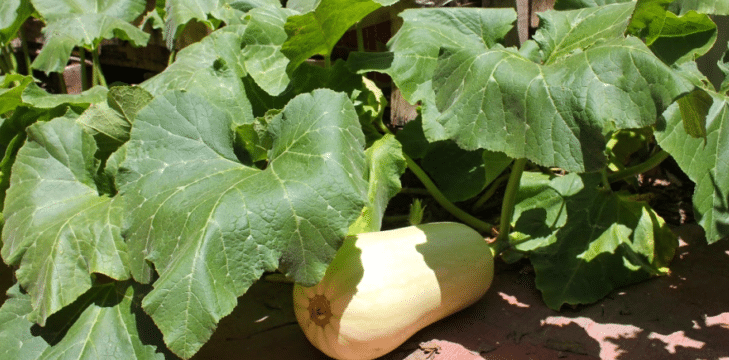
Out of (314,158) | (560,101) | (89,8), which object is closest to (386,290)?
(314,158)

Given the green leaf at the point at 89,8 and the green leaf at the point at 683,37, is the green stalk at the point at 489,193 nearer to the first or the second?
the green leaf at the point at 683,37

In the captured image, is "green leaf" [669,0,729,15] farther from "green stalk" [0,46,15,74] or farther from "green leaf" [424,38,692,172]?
"green stalk" [0,46,15,74]

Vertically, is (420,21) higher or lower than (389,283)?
higher

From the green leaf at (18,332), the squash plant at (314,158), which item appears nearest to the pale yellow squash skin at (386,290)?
the squash plant at (314,158)

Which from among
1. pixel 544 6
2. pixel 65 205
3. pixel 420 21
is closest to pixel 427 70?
pixel 420 21

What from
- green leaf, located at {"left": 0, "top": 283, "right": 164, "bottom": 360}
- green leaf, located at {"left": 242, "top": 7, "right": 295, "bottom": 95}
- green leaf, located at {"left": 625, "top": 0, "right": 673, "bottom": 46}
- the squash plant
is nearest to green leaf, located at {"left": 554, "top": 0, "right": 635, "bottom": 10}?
the squash plant

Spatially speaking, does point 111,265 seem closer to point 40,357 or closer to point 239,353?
point 40,357

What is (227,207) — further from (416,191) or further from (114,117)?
→ (416,191)
